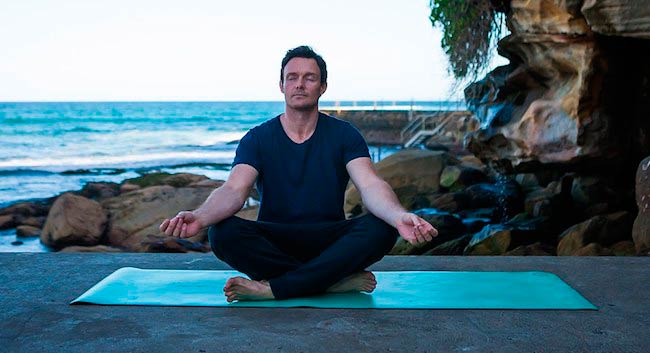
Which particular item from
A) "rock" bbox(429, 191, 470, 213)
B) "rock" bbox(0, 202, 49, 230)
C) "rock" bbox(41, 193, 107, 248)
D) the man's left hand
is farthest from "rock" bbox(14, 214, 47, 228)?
the man's left hand

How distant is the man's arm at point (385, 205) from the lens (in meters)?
2.88

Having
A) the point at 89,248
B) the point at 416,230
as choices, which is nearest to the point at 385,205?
the point at 416,230

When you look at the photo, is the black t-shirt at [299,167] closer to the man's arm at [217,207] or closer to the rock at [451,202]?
the man's arm at [217,207]

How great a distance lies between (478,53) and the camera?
777 cm

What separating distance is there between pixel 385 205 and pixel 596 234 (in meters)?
4.14

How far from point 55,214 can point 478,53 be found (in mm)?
5025

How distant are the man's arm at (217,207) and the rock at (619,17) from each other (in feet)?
11.0

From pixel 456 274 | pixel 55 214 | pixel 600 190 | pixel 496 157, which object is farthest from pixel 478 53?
pixel 55 214

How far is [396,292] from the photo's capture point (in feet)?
11.4

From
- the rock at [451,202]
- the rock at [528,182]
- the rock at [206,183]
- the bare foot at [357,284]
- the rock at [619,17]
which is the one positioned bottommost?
the rock at [206,183]

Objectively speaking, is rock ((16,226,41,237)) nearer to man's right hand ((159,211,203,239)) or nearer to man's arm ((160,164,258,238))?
man's arm ((160,164,258,238))

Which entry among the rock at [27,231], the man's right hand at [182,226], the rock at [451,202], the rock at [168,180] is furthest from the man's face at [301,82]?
the rock at [168,180]

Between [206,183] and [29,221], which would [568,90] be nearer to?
[29,221]

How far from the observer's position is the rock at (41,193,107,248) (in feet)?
28.0
